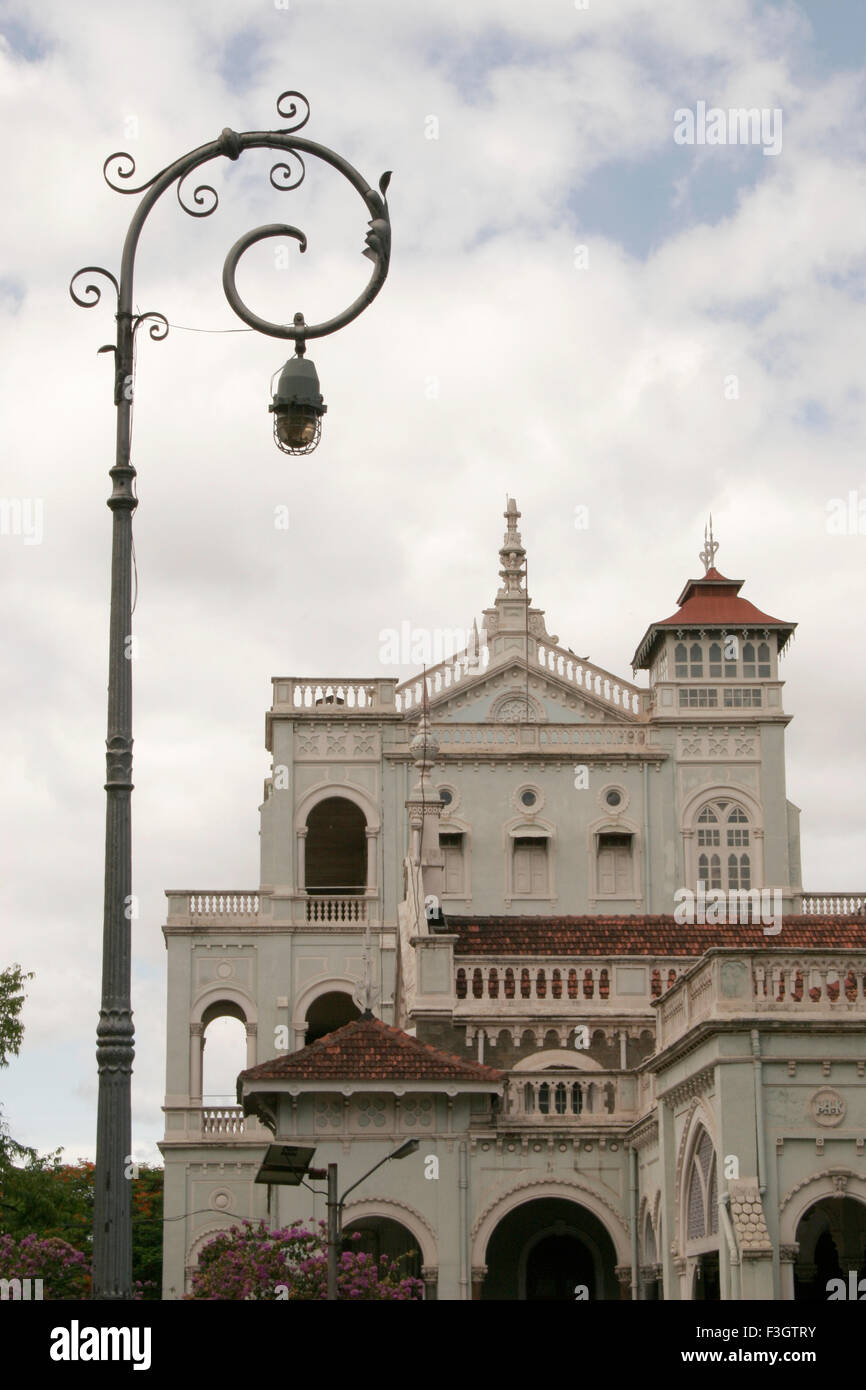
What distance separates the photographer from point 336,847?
70250 mm

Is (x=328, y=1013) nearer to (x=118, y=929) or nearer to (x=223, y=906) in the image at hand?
(x=223, y=906)

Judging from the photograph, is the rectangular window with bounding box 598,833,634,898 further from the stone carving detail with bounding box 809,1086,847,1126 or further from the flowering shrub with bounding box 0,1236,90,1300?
the stone carving detail with bounding box 809,1086,847,1126

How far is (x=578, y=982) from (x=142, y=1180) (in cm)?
5271

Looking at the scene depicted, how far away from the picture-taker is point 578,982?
3709 cm

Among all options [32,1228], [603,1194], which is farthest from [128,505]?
[32,1228]

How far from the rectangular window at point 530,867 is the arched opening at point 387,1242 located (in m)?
29.8

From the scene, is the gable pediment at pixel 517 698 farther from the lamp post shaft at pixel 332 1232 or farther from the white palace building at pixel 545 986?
the lamp post shaft at pixel 332 1232

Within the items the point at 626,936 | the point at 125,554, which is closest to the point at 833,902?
the point at 626,936

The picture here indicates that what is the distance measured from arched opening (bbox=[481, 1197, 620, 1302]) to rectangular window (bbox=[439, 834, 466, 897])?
26988 mm

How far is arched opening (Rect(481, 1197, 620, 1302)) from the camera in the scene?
38.3 meters

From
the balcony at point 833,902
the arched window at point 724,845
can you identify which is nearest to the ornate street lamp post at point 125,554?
the balcony at point 833,902

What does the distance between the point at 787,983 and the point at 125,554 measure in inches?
555

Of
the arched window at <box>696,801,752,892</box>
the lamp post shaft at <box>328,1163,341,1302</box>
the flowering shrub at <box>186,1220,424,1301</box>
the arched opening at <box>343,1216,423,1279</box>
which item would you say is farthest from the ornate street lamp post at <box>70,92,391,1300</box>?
the arched window at <box>696,801,752,892</box>
